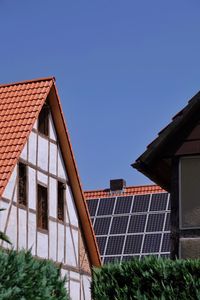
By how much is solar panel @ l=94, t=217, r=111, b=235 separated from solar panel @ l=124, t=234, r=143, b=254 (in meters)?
1.87

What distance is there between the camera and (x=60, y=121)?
96.7 feet

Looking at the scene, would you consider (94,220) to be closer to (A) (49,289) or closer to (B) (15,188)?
(B) (15,188)

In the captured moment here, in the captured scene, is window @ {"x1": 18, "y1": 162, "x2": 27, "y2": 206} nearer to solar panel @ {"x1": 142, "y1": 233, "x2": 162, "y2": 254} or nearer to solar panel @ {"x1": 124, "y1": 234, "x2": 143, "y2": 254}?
solar panel @ {"x1": 142, "y1": 233, "x2": 162, "y2": 254}

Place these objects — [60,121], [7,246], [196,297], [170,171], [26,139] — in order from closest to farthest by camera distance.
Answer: [196,297] < [170,171] < [7,246] < [26,139] < [60,121]

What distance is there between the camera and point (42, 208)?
28.2 metres

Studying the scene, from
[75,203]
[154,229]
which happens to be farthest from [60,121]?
[154,229]

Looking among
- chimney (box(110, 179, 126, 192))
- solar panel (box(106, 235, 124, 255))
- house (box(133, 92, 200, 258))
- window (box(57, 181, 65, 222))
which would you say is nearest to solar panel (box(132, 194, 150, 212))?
solar panel (box(106, 235, 124, 255))

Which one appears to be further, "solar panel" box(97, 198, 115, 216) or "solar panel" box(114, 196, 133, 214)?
"solar panel" box(97, 198, 115, 216)

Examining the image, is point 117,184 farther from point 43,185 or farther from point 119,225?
point 43,185

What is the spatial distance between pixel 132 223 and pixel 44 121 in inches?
393

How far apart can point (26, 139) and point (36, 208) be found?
1938mm

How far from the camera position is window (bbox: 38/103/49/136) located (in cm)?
2888

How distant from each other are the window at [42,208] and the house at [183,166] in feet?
21.7

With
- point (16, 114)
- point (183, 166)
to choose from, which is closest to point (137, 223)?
point (16, 114)
